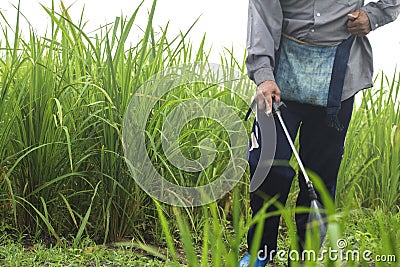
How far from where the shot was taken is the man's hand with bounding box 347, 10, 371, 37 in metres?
2.65

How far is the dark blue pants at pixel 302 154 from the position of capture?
8.93 feet

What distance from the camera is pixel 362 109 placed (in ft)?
13.4

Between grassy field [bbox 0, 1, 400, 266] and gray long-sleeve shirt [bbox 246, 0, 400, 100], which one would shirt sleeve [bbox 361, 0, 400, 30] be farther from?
grassy field [bbox 0, 1, 400, 266]

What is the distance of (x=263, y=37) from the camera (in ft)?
8.52

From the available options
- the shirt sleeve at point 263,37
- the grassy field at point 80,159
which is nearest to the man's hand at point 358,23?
the shirt sleeve at point 263,37

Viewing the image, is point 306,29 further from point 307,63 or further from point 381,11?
point 381,11

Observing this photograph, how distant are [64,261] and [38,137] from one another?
60 cm

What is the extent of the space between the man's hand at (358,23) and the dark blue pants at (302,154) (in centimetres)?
30

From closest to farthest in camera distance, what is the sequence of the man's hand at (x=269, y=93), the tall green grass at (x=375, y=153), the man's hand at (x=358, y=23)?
the man's hand at (x=269, y=93) → the man's hand at (x=358, y=23) → the tall green grass at (x=375, y=153)

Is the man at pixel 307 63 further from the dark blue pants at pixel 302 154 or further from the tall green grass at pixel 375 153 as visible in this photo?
the tall green grass at pixel 375 153

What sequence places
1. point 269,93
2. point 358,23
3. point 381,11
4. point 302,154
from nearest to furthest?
point 269,93
point 358,23
point 381,11
point 302,154

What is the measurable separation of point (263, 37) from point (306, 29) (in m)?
0.20

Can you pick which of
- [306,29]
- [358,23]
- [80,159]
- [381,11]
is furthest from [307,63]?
[80,159]

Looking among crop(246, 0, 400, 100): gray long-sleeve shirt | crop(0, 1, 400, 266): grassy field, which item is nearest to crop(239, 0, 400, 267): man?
crop(246, 0, 400, 100): gray long-sleeve shirt
